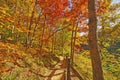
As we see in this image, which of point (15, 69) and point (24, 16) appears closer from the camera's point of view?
point (15, 69)

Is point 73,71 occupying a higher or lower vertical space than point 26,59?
lower

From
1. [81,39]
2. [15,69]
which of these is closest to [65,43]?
[81,39]

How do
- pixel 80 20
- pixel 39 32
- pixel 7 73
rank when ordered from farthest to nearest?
pixel 39 32 < pixel 80 20 < pixel 7 73

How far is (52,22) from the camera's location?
87.5 ft

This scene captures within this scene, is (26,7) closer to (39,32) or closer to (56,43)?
(39,32)

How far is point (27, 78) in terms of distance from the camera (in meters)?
11.6

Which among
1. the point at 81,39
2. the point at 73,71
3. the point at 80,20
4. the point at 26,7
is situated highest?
the point at 26,7

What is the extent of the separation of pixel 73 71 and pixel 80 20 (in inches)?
230

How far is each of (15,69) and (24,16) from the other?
450 inches

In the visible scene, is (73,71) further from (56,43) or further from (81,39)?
(56,43)

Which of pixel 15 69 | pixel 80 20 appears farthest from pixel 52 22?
pixel 15 69

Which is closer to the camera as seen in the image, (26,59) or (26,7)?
(26,59)

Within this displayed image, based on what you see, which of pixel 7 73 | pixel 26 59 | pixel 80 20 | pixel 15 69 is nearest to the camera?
pixel 7 73

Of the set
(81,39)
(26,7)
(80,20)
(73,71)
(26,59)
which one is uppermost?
(26,7)
